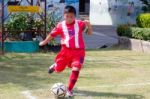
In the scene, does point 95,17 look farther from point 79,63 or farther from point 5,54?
point 79,63

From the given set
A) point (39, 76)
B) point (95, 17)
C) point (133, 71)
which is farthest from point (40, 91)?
point (95, 17)

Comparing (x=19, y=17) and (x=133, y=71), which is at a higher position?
(x=19, y=17)

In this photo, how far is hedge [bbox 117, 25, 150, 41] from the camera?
1538 cm

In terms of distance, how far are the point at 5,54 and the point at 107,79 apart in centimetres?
467

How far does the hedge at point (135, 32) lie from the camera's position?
15.4 m

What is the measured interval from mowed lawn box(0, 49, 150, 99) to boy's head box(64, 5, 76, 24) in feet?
4.25

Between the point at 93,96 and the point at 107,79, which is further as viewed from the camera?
the point at 107,79

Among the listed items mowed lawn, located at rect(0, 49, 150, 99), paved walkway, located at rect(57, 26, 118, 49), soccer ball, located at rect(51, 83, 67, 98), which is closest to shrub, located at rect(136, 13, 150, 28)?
paved walkway, located at rect(57, 26, 118, 49)

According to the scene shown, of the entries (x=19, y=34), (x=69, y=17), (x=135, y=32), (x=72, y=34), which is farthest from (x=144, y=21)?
(x=69, y=17)

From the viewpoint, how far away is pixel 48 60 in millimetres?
12656

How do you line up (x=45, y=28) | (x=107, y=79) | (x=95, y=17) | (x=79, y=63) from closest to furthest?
(x=79, y=63) < (x=107, y=79) < (x=45, y=28) < (x=95, y=17)

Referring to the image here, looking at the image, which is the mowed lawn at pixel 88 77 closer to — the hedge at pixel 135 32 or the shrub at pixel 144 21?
the hedge at pixel 135 32

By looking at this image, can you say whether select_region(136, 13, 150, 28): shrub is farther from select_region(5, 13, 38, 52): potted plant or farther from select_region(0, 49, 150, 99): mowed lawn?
select_region(5, 13, 38, 52): potted plant

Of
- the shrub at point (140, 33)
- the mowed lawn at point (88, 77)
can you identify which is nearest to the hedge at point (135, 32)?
the shrub at point (140, 33)
